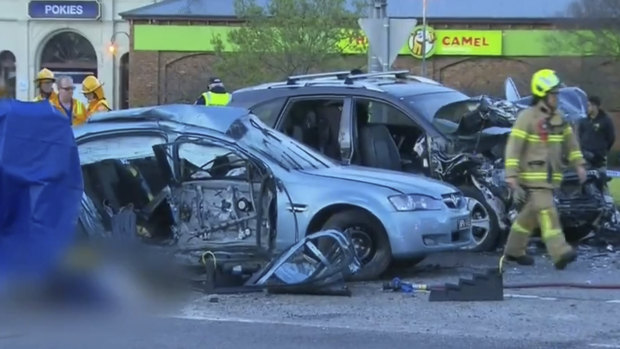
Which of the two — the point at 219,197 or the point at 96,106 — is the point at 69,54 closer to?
the point at 96,106

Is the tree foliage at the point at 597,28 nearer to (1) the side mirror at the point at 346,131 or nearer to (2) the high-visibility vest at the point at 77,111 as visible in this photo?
(1) the side mirror at the point at 346,131

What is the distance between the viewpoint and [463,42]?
4434cm

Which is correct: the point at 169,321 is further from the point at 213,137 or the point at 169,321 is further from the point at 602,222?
the point at 602,222

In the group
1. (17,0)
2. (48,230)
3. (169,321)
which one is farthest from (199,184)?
(17,0)

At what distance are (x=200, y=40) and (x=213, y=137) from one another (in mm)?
35122

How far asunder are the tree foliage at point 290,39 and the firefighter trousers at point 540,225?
22756mm

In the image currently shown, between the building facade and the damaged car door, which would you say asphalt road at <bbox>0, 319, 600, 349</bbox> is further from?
the building facade

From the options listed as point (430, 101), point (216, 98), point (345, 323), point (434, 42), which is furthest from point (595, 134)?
point (434, 42)

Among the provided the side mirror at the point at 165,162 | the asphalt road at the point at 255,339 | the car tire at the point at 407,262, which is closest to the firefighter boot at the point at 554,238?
the car tire at the point at 407,262

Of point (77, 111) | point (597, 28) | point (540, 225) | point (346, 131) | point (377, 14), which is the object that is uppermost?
point (597, 28)

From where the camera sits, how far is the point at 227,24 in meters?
45.0

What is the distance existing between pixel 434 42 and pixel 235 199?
34332mm

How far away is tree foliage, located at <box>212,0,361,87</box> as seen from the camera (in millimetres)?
33438

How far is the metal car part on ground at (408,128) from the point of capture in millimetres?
12852
